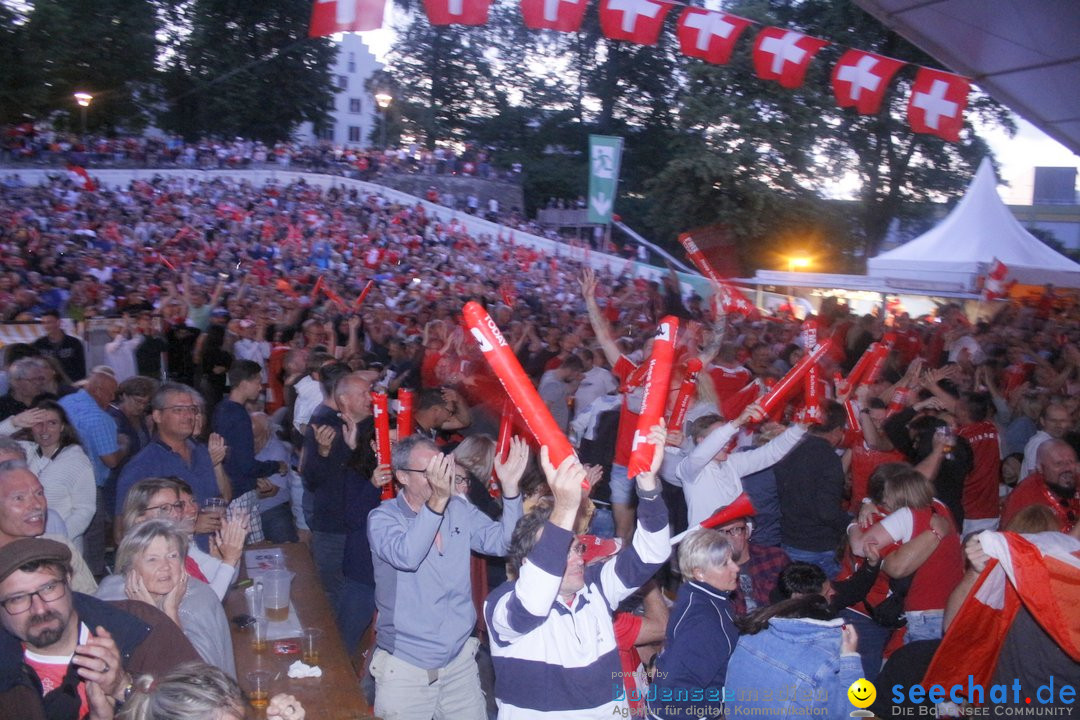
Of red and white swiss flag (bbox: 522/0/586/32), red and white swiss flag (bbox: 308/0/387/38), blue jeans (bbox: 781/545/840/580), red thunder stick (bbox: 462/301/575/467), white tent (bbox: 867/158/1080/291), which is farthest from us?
white tent (bbox: 867/158/1080/291)

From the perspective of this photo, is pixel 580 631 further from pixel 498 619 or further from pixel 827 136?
pixel 827 136

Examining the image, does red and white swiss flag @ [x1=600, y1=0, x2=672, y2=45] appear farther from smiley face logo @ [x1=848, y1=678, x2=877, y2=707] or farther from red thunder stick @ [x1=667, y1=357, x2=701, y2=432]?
smiley face logo @ [x1=848, y1=678, x2=877, y2=707]

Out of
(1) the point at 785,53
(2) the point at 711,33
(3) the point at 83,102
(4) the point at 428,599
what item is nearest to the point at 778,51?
(1) the point at 785,53

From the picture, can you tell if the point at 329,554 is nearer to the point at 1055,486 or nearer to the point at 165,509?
the point at 165,509

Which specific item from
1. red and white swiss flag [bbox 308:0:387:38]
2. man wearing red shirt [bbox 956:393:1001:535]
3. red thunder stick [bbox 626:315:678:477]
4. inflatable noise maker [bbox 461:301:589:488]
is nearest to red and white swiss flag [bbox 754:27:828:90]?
red and white swiss flag [bbox 308:0:387:38]

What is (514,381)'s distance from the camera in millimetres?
2318

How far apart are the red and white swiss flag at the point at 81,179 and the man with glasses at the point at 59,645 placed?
25.0 meters

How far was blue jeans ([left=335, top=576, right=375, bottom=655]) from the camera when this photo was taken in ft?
14.7

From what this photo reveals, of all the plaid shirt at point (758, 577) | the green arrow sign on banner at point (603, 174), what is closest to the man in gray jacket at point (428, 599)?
the plaid shirt at point (758, 577)

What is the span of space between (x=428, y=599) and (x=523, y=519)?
74 cm

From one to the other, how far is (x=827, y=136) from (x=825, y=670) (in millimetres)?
28302

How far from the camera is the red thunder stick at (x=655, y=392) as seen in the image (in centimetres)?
246

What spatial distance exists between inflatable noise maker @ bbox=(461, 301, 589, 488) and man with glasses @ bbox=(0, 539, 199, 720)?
1414mm

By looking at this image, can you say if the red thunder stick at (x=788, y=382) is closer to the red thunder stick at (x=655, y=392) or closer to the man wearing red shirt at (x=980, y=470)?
the man wearing red shirt at (x=980, y=470)
